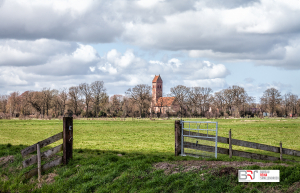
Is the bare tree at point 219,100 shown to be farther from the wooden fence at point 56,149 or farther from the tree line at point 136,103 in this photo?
the wooden fence at point 56,149

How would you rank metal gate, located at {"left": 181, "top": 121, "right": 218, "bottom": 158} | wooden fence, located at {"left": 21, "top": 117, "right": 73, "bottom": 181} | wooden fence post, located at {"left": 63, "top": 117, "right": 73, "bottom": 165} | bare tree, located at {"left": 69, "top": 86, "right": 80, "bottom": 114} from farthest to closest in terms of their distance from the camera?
bare tree, located at {"left": 69, "top": 86, "right": 80, "bottom": 114} → metal gate, located at {"left": 181, "top": 121, "right": 218, "bottom": 158} → wooden fence post, located at {"left": 63, "top": 117, "right": 73, "bottom": 165} → wooden fence, located at {"left": 21, "top": 117, "right": 73, "bottom": 181}

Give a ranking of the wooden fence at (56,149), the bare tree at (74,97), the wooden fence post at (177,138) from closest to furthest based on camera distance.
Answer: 1. the wooden fence at (56,149)
2. the wooden fence post at (177,138)
3. the bare tree at (74,97)

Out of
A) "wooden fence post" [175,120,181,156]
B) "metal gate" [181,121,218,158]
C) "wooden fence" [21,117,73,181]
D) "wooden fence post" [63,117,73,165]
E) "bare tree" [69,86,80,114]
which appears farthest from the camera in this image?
"bare tree" [69,86,80,114]

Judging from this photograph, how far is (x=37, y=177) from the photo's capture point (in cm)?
1118

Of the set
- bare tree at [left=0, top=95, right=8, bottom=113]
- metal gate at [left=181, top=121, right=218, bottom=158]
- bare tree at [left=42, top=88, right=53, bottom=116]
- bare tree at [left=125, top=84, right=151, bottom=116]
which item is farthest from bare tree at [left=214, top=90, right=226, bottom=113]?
metal gate at [left=181, top=121, right=218, bottom=158]

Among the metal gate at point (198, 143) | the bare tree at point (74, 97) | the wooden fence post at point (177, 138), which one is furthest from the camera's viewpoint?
the bare tree at point (74, 97)

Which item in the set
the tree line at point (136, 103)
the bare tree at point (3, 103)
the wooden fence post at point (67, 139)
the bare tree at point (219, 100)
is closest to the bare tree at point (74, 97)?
the tree line at point (136, 103)

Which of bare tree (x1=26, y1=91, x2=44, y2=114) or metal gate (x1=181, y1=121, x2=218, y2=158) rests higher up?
bare tree (x1=26, y1=91, x2=44, y2=114)

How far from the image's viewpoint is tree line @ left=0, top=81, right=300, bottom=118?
344 ft

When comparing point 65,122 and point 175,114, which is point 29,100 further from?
point 65,122

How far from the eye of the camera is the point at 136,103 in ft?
356

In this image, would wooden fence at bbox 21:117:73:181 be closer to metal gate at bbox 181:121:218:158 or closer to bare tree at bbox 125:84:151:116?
metal gate at bbox 181:121:218:158

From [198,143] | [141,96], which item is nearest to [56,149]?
[198,143]

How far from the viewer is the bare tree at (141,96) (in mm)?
→ 104812
